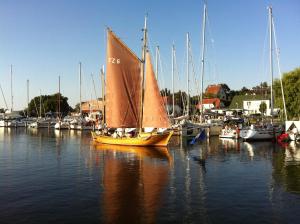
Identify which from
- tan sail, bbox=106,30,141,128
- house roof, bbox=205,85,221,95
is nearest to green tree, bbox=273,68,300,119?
tan sail, bbox=106,30,141,128

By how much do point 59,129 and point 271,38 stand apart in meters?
68.9

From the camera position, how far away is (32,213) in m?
19.6

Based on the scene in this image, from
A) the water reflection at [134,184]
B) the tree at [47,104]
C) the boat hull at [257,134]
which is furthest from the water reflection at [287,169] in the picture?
the tree at [47,104]

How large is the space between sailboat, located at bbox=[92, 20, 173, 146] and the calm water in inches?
294

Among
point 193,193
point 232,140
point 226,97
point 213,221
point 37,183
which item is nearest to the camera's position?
point 213,221

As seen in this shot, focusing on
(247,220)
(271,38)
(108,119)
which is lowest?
(247,220)

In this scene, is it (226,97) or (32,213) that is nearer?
(32,213)

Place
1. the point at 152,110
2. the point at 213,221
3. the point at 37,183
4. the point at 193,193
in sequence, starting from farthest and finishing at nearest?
the point at 152,110, the point at 37,183, the point at 193,193, the point at 213,221

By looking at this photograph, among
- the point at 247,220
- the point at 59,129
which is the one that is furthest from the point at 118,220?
the point at 59,129

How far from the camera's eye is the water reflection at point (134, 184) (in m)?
19.3

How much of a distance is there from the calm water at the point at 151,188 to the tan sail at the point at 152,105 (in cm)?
664

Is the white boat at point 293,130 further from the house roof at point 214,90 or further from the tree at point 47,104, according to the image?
the tree at point 47,104

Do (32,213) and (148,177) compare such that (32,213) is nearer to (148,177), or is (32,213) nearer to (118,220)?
(118,220)

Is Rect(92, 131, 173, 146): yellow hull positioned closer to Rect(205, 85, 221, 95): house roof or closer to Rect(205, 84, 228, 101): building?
Rect(205, 84, 228, 101): building
